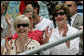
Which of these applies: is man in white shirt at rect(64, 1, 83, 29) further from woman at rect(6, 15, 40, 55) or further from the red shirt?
woman at rect(6, 15, 40, 55)

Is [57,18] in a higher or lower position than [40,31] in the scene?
higher

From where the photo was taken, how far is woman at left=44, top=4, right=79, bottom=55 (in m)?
4.59

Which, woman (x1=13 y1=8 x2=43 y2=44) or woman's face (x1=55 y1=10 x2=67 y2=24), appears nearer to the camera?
woman's face (x1=55 y1=10 x2=67 y2=24)

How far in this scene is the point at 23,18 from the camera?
503cm

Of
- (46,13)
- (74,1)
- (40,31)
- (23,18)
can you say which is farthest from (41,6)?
(23,18)

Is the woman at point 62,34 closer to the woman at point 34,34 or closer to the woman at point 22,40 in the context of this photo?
the woman at point 22,40

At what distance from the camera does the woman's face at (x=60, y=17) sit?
4.91m

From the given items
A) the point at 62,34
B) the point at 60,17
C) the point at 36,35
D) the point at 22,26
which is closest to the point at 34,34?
the point at 36,35

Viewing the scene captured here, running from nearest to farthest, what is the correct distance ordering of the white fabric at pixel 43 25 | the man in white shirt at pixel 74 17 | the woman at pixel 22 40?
the woman at pixel 22 40 < the man in white shirt at pixel 74 17 < the white fabric at pixel 43 25

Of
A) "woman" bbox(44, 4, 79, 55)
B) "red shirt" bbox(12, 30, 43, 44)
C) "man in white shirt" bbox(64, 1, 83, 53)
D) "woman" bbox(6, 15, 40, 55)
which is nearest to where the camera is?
"woman" bbox(44, 4, 79, 55)

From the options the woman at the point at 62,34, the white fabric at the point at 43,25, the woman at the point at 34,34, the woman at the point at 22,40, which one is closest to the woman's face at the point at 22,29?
the woman at the point at 22,40

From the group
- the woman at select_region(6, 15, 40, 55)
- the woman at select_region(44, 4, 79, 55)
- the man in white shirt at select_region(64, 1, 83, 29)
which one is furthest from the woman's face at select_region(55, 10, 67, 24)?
the man in white shirt at select_region(64, 1, 83, 29)

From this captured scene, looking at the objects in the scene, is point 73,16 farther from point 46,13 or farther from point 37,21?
point 46,13

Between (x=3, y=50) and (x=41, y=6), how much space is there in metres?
2.48
